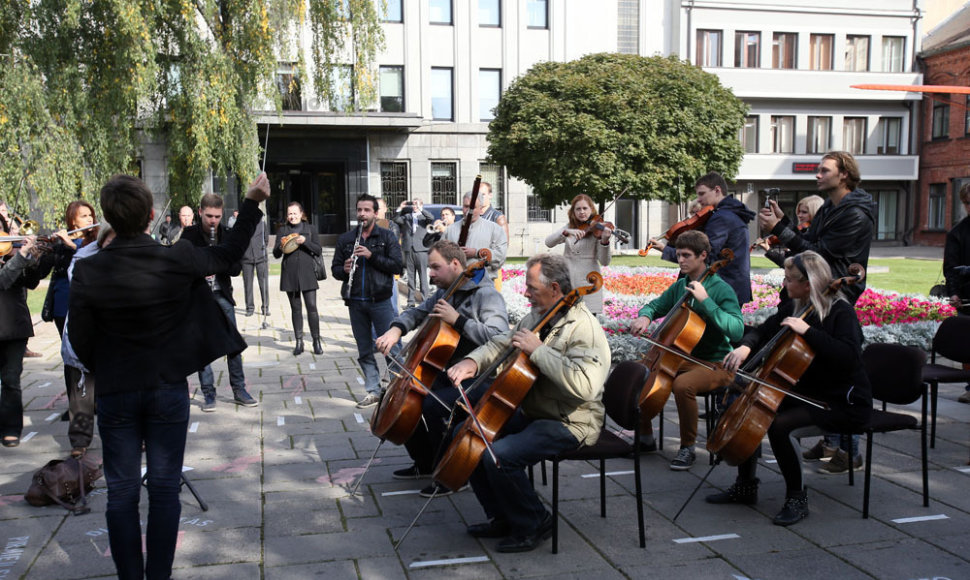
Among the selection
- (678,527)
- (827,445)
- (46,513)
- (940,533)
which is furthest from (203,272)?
(827,445)

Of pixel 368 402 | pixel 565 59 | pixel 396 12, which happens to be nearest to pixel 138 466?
pixel 368 402

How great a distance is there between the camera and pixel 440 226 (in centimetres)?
1098

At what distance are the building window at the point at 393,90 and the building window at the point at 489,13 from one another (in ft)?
12.7

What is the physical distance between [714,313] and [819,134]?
34979 millimetres

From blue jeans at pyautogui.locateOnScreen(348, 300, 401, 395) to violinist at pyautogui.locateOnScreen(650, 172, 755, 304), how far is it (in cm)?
283

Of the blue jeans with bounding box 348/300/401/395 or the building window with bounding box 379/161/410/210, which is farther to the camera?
the building window with bounding box 379/161/410/210

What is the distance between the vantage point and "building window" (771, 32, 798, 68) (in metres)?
35.0

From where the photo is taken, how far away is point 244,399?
7.20 metres

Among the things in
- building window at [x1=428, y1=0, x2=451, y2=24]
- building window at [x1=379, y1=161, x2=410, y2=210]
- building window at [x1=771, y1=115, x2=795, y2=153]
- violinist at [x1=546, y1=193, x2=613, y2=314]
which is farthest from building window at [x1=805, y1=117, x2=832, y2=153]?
violinist at [x1=546, y1=193, x2=613, y2=314]

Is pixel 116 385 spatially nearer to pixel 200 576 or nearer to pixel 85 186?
pixel 200 576

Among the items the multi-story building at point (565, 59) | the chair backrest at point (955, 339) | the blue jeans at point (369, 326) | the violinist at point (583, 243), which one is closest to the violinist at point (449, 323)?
the blue jeans at point (369, 326)

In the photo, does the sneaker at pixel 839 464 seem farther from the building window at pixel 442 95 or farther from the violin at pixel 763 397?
the building window at pixel 442 95

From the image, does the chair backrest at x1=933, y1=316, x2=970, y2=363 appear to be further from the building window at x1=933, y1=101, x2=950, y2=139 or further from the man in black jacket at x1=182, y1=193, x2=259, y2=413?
the building window at x1=933, y1=101, x2=950, y2=139

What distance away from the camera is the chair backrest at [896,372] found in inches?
181
